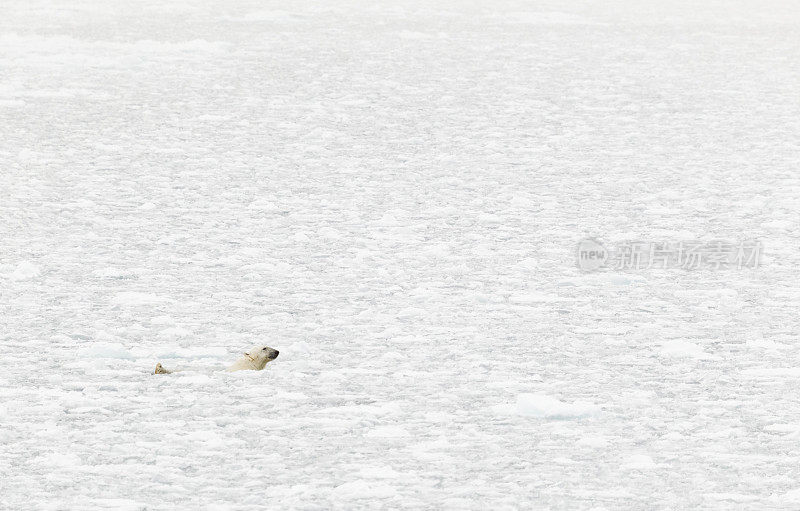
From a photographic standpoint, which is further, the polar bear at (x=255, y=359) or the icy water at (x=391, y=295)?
the polar bear at (x=255, y=359)

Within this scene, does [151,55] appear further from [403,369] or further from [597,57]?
[403,369]

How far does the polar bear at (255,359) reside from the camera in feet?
14.5

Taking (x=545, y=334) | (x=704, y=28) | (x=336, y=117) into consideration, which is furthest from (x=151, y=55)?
(x=545, y=334)

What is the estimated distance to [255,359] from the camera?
4465mm

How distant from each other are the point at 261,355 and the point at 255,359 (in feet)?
0.11

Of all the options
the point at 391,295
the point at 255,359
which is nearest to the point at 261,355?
the point at 255,359

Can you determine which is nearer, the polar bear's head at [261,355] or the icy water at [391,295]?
the icy water at [391,295]

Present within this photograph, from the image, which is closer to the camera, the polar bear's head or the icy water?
the icy water

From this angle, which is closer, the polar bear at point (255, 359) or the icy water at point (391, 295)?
the icy water at point (391, 295)

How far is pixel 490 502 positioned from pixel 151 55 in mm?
11283

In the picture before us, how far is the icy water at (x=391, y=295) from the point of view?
11.6ft

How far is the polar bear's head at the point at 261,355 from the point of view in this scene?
14.6 ft

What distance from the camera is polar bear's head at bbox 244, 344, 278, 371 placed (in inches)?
175

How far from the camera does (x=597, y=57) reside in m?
14.4
